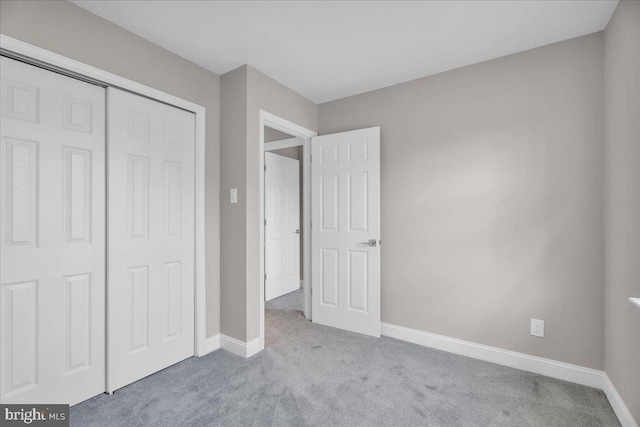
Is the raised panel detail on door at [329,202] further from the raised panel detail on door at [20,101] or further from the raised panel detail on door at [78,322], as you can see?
the raised panel detail on door at [20,101]

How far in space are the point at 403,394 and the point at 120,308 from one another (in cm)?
201

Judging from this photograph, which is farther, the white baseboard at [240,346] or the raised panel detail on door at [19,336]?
the white baseboard at [240,346]

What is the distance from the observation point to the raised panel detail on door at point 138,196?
6.99ft

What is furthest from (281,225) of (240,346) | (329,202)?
(240,346)

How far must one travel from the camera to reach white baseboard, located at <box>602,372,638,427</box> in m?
1.62

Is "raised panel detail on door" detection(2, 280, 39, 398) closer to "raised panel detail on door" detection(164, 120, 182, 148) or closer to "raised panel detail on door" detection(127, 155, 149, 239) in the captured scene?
"raised panel detail on door" detection(127, 155, 149, 239)

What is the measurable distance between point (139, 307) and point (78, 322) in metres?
0.36

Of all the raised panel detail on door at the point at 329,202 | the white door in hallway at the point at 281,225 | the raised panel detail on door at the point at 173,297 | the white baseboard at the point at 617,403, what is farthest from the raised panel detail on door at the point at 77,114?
the white baseboard at the point at 617,403

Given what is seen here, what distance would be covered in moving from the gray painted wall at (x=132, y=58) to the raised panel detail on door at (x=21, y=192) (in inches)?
23.8

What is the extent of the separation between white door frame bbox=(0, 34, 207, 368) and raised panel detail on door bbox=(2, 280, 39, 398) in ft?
3.36

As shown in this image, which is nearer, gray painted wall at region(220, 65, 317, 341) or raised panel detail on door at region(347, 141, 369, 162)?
gray painted wall at region(220, 65, 317, 341)

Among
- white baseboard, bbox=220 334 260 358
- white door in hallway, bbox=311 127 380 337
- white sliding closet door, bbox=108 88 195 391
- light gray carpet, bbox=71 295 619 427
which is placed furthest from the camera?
white door in hallway, bbox=311 127 380 337

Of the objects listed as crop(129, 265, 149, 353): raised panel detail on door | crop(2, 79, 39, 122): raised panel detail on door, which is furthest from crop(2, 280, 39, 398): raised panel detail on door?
crop(2, 79, 39, 122): raised panel detail on door

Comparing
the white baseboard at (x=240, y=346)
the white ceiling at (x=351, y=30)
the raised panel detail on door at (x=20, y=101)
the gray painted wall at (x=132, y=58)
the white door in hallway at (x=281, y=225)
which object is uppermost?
the white ceiling at (x=351, y=30)
